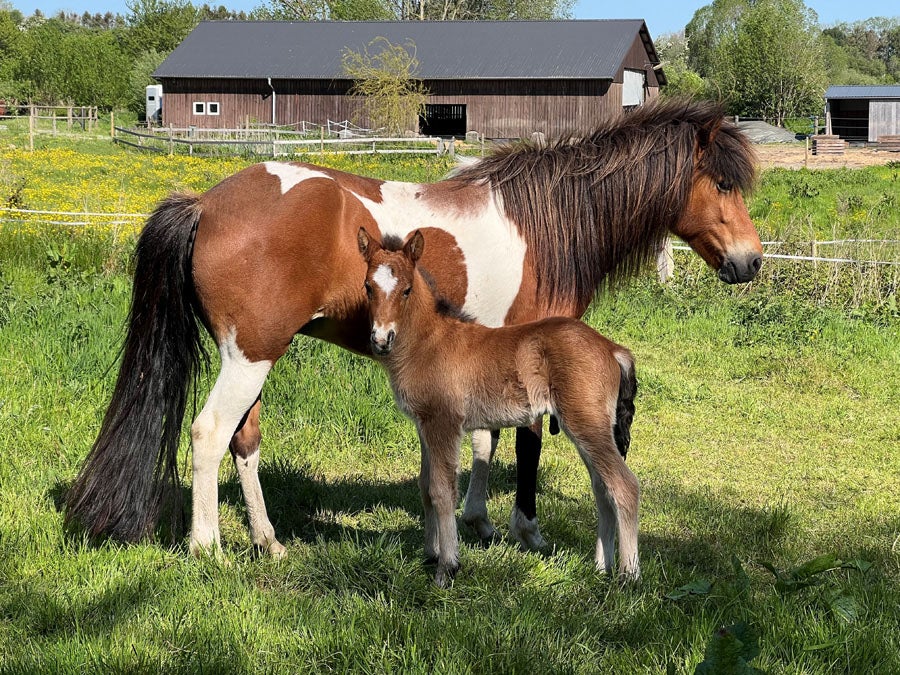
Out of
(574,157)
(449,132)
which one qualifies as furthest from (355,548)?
(449,132)

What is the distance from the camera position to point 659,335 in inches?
378

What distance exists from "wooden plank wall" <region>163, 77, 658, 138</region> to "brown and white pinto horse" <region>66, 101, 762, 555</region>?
117 feet

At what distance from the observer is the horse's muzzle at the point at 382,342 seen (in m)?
3.77

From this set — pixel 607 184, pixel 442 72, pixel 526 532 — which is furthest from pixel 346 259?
pixel 442 72

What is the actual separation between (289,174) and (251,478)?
5.10 ft

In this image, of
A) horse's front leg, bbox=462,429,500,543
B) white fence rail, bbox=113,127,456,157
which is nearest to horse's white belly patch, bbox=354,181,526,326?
horse's front leg, bbox=462,429,500,543

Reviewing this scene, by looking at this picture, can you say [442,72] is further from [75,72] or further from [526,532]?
[526,532]

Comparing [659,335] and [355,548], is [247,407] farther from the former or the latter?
[659,335]

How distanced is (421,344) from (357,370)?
310cm

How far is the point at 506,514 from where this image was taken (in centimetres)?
541

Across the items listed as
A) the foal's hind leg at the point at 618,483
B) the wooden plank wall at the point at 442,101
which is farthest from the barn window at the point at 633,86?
the foal's hind leg at the point at 618,483

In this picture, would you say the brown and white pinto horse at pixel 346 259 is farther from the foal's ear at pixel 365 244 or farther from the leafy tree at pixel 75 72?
the leafy tree at pixel 75 72

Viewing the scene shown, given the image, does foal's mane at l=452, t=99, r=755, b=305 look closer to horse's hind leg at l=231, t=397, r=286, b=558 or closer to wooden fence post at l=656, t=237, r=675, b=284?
horse's hind leg at l=231, t=397, r=286, b=558

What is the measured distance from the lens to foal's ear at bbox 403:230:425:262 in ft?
13.2
